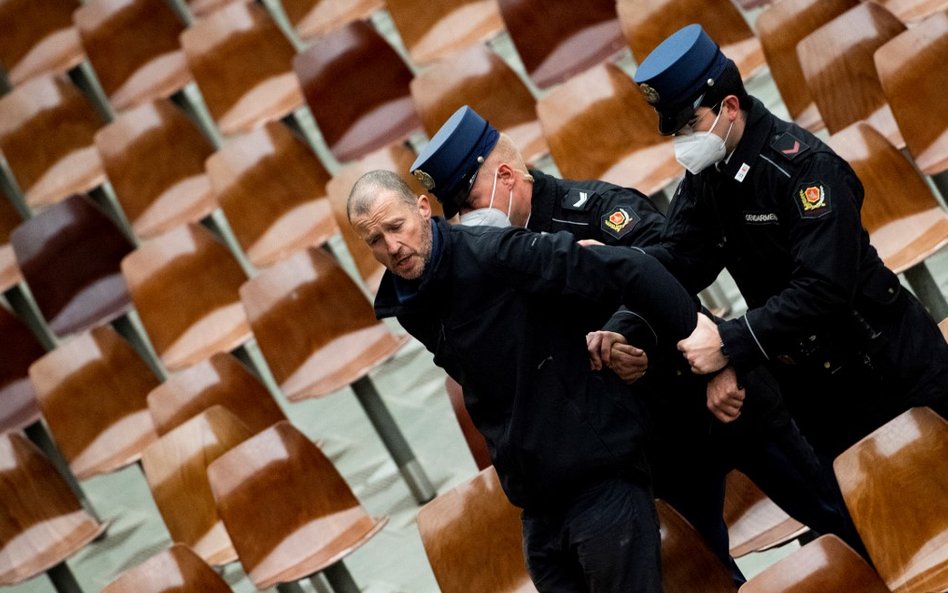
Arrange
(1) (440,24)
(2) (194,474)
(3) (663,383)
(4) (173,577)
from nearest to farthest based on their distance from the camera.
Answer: (3) (663,383)
(4) (173,577)
(2) (194,474)
(1) (440,24)

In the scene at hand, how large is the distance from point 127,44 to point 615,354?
13.7 ft

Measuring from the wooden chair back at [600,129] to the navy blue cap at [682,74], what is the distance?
5.55ft

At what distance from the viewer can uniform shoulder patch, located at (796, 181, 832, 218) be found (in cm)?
224

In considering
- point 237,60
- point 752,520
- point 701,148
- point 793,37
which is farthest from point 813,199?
point 237,60

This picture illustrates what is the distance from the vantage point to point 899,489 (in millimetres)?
2305

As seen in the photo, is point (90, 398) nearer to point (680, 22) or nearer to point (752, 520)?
point (680, 22)

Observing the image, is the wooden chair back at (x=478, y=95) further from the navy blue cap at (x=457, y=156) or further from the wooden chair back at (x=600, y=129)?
the navy blue cap at (x=457, y=156)

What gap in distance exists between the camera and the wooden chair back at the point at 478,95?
14.9 feet

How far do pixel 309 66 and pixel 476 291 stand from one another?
3.00m

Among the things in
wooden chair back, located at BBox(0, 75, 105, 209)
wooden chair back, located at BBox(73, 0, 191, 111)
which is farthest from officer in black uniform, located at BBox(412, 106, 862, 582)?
wooden chair back, located at BBox(73, 0, 191, 111)

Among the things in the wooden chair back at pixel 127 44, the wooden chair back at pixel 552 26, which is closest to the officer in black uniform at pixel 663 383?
the wooden chair back at pixel 552 26

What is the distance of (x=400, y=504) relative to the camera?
13.4ft

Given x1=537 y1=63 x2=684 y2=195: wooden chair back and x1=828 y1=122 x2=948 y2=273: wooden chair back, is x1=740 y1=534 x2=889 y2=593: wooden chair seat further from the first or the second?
x1=537 y1=63 x2=684 y2=195: wooden chair back

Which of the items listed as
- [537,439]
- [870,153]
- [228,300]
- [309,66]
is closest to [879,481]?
[537,439]
